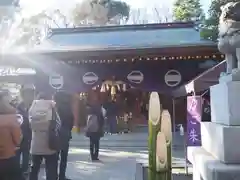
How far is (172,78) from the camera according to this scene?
1334cm

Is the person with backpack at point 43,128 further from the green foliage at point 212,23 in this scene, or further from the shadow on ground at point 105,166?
the green foliage at point 212,23

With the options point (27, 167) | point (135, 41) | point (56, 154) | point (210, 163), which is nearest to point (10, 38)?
point (135, 41)

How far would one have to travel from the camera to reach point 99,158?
1002cm

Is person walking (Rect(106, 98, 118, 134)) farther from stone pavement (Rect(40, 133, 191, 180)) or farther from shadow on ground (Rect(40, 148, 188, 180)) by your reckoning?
shadow on ground (Rect(40, 148, 188, 180))

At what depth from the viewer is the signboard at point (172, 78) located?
1328cm

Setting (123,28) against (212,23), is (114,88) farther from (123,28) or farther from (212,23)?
(212,23)

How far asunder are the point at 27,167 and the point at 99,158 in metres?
3.16

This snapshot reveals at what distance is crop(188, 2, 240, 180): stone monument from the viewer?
127 inches

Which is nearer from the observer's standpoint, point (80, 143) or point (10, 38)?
point (80, 143)

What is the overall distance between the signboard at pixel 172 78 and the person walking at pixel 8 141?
921 cm

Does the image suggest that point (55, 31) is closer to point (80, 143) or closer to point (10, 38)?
point (80, 143)

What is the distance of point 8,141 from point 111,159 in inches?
222

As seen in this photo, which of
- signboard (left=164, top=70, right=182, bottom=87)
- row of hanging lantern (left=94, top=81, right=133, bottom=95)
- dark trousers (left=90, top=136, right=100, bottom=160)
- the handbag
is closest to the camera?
the handbag

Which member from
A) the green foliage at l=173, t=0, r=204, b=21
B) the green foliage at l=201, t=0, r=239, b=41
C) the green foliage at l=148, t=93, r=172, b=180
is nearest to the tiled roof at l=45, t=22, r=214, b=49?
the green foliage at l=201, t=0, r=239, b=41
